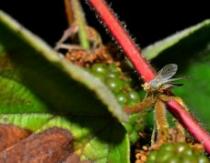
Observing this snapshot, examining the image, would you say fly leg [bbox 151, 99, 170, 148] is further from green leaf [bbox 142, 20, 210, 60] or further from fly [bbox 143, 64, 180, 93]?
green leaf [bbox 142, 20, 210, 60]

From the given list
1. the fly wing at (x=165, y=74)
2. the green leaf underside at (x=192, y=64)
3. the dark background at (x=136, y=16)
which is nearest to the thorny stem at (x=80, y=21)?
the green leaf underside at (x=192, y=64)

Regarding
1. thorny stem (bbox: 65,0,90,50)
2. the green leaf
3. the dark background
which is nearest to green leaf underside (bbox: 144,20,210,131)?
the green leaf

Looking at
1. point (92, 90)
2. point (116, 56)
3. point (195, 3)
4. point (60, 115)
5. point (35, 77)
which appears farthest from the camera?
point (195, 3)

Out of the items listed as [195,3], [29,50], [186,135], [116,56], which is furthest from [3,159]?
[195,3]

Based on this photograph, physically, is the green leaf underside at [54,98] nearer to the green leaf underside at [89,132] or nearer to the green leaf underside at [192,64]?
the green leaf underside at [89,132]

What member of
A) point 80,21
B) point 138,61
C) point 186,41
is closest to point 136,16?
point 80,21

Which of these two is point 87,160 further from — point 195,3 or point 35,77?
point 195,3
